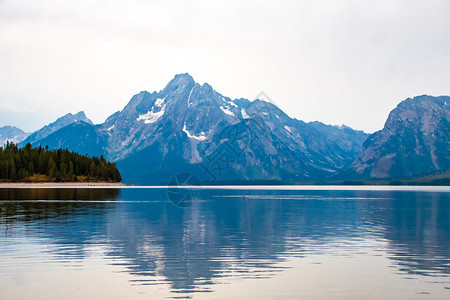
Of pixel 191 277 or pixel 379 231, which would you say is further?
pixel 379 231

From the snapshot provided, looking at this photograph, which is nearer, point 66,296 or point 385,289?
point 66,296

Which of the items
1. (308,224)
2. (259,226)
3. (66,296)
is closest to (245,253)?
(66,296)

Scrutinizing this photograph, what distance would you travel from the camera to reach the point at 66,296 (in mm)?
32031

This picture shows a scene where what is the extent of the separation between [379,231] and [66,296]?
5416 cm

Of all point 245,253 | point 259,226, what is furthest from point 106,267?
point 259,226

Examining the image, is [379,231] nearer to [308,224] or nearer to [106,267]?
[308,224]

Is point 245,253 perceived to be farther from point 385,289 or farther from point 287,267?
point 385,289

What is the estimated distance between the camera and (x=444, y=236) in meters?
66.5

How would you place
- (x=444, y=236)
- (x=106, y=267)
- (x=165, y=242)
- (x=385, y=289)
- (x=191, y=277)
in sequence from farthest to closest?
(x=444, y=236)
(x=165, y=242)
(x=106, y=267)
(x=191, y=277)
(x=385, y=289)

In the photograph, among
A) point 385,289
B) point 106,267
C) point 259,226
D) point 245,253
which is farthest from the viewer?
point 259,226

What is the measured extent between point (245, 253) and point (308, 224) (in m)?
36.2

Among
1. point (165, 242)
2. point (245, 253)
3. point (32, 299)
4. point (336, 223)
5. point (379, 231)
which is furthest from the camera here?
point (336, 223)

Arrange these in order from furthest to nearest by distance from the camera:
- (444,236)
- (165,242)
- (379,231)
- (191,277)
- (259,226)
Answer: (259,226), (379,231), (444,236), (165,242), (191,277)

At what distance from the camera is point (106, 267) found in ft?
139
